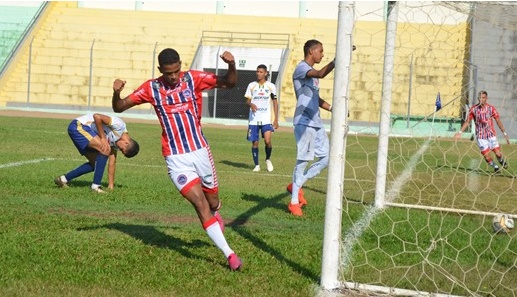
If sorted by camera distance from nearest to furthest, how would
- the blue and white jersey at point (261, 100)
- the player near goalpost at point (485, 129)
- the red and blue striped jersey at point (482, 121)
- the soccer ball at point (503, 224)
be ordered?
the soccer ball at point (503, 224)
the blue and white jersey at point (261, 100)
the player near goalpost at point (485, 129)
the red and blue striped jersey at point (482, 121)

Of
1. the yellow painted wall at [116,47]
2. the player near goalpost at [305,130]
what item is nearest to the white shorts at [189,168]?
the player near goalpost at [305,130]

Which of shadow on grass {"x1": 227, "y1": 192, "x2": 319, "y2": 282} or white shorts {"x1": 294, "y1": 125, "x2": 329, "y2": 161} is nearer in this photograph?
shadow on grass {"x1": 227, "y1": 192, "x2": 319, "y2": 282}

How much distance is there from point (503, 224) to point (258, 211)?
2.88 meters

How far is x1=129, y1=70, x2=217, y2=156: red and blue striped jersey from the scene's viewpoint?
6.87m

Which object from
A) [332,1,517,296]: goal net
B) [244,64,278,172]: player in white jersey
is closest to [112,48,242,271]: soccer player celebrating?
[332,1,517,296]: goal net

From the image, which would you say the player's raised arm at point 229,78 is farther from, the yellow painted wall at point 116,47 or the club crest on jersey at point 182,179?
the yellow painted wall at point 116,47

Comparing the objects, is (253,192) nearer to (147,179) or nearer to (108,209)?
(147,179)

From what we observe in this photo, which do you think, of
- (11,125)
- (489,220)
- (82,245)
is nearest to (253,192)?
(489,220)

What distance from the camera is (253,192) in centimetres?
1162

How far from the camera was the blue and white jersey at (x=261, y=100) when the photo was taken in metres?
15.8

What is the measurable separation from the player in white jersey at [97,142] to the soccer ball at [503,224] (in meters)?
4.91

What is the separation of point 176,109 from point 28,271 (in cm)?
178

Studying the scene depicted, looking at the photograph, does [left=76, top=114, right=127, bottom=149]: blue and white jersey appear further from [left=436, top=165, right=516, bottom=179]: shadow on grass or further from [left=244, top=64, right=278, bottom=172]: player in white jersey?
[left=436, top=165, right=516, bottom=179]: shadow on grass

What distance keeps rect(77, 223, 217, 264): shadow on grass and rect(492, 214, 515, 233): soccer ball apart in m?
3.06
